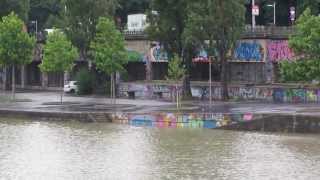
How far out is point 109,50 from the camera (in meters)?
63.5

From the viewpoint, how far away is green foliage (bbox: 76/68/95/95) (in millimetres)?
76312

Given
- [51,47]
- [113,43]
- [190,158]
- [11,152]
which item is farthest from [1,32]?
[190,158]

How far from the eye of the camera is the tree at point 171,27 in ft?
216

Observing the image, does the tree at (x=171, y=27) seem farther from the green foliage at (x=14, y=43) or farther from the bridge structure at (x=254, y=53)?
the green foliage at (x=14, y=43)

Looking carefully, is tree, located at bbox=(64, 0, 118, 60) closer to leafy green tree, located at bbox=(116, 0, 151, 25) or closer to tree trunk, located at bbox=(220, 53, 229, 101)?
tree trunk, located at bbox=(220, 53, 229, 101)

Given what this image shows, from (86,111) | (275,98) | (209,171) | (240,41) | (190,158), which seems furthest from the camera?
(240,41)

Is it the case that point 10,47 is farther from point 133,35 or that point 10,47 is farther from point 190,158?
point 190,158

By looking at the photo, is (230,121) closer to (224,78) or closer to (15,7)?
(224,78)

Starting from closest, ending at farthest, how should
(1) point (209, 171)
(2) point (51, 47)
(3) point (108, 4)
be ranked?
(1) point (209, 171) < (2) point (51, 47) < (3) point (108, 4)

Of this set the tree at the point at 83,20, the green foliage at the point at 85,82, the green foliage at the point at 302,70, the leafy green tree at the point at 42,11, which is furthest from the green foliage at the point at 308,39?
the leafy green tree at the point at 42,11

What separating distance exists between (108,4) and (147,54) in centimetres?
741

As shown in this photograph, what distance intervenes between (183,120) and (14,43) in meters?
24.8

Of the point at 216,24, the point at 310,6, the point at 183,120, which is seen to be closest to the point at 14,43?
the point at 216,24

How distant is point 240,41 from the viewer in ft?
231
